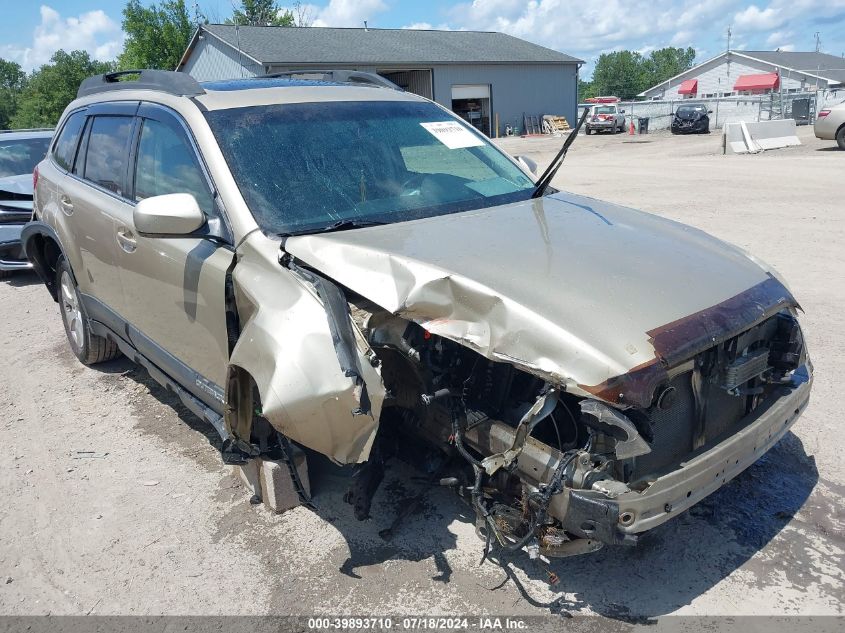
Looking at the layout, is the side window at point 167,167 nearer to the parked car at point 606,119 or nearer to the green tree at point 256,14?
the parked car at point 606,119

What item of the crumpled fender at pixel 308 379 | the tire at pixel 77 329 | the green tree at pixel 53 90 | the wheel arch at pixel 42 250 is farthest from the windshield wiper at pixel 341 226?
the green tree at pixel 53 90

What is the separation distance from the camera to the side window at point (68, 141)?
4.96m

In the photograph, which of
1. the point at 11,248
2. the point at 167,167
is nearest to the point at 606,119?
the point at 11,248

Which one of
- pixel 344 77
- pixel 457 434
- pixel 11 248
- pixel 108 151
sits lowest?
pixel 457 434

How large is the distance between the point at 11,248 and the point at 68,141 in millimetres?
4116

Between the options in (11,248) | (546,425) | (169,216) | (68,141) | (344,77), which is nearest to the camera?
(546,425)

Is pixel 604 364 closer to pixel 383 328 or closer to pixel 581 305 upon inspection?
pixel 581 305

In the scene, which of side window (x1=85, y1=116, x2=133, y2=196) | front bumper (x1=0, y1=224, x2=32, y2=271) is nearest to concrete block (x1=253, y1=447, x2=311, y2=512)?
side window (x1=85, y1=116, x2=133, y2=196)

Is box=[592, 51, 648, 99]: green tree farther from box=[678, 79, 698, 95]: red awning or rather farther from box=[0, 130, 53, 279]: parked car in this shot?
box=[0, 130, 53, 279]: parked car

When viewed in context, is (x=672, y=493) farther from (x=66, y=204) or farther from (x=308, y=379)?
(x=66, y=204)

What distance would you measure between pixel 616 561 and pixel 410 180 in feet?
6.97

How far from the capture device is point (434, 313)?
8.61 ft

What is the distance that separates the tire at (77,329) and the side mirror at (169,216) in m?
2.31

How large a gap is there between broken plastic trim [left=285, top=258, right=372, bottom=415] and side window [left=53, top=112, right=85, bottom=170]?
3039 mm
